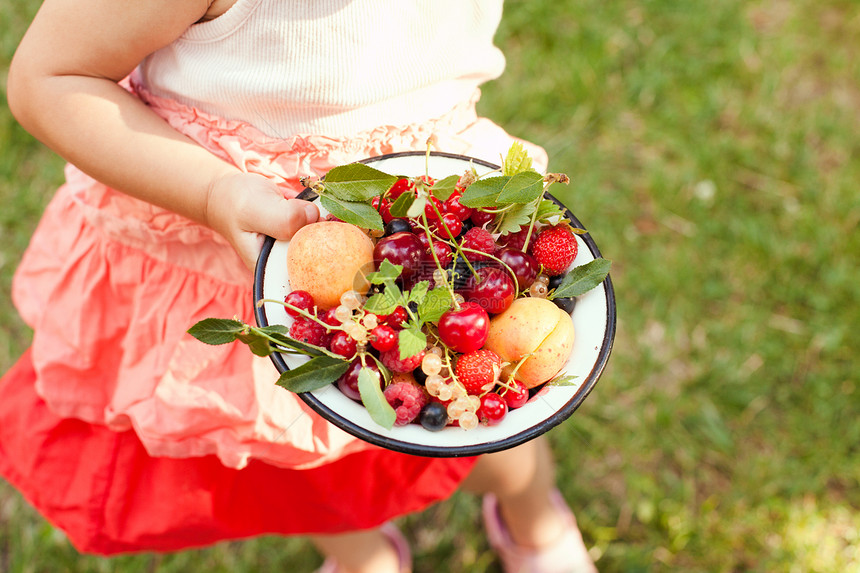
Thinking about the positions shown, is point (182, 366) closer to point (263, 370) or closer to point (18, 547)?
point (263, 370)

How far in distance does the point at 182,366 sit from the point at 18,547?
2.65ft

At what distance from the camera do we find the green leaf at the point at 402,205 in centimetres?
80

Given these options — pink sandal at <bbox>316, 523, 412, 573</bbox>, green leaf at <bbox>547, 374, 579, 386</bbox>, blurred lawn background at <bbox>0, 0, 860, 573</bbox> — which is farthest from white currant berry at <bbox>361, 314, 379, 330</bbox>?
blurred lawn background at <bbox>0, 0, 860, 573</bbox>

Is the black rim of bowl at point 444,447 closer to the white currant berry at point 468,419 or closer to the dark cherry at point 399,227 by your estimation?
the white currant berry at point 468,419

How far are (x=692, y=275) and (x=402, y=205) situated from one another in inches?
→ 48.0

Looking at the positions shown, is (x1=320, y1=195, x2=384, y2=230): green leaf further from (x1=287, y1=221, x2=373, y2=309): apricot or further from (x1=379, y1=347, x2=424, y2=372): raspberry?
(x1=379, y1=347, x2=424, y2=372): raspberry

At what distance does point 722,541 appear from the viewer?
1.50 metres

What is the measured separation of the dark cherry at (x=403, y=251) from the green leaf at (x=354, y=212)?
0.8 inches

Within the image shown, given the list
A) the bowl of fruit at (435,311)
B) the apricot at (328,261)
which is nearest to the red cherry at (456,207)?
the bowl of fruit at (435,311)

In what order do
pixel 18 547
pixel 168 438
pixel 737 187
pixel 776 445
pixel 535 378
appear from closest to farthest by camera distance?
1. pixel 535 378
2. pixel 168 438
3. pixel 18 547
4. pixel 776 445
5. pixel 737 187

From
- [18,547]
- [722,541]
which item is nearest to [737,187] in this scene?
[722,541]

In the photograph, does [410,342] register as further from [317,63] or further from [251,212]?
[317,63]

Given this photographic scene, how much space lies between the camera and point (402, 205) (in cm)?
80

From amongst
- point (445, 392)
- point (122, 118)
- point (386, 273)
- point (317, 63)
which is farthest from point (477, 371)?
point (122, 118)
